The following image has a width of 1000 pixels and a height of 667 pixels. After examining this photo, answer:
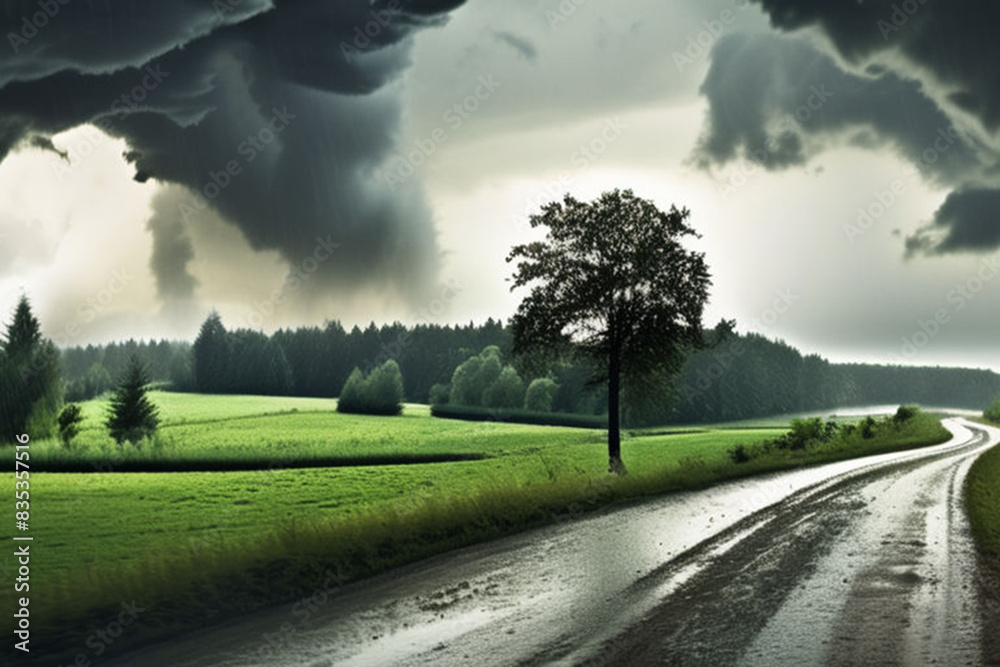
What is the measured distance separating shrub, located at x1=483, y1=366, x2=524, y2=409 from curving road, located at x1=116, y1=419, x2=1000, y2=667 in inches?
3196

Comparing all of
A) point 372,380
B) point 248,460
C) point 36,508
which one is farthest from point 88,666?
point 372,380

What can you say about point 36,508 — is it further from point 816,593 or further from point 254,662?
point 816,593

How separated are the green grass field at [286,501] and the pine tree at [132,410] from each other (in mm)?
1886

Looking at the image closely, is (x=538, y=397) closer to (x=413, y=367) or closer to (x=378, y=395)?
(x=378, y=395)

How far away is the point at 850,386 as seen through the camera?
6875 inches

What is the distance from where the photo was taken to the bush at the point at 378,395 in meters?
94.7

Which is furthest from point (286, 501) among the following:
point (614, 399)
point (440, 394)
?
point (440, 394)

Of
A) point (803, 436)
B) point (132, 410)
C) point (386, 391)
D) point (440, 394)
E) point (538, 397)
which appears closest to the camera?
point (803, 436)

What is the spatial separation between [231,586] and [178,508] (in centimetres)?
2160

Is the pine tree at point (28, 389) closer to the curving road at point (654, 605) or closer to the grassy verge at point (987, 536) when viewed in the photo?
the curving road at point (654, 605)

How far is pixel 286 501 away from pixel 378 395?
6581cm

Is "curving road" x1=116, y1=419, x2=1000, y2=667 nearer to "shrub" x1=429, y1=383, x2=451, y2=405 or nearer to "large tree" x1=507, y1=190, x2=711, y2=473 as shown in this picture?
"large tree" x1=507, y1=190, x2=711, y2=473

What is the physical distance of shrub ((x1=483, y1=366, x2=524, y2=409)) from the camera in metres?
95.8

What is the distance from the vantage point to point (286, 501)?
97.4 feet
